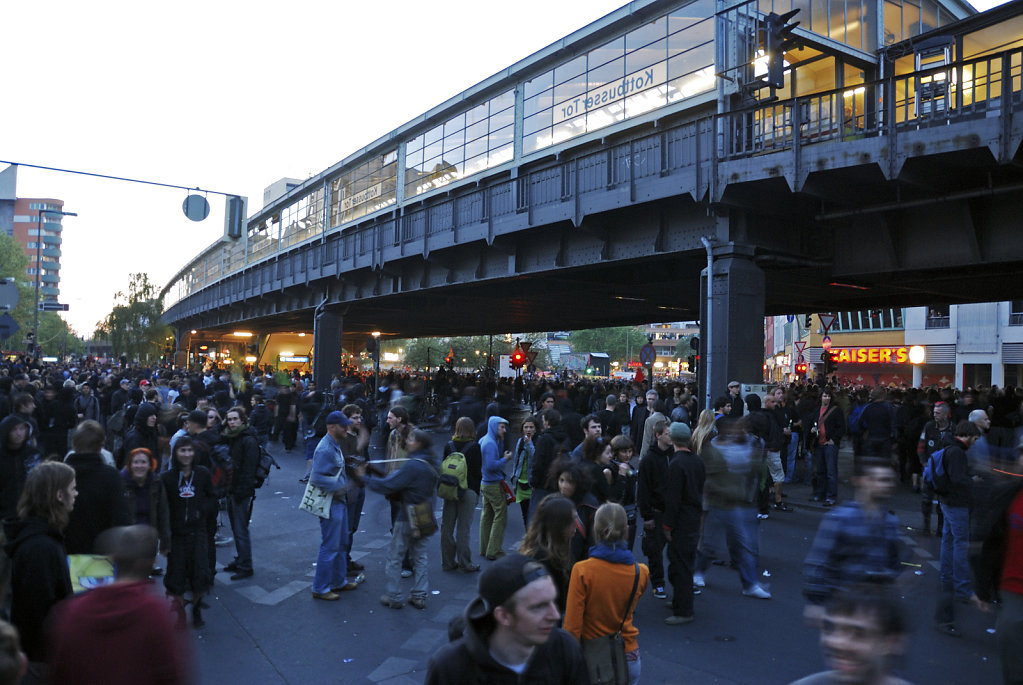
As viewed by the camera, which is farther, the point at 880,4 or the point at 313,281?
the point at 313,281

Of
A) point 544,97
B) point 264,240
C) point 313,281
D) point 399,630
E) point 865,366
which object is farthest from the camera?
point 264,240

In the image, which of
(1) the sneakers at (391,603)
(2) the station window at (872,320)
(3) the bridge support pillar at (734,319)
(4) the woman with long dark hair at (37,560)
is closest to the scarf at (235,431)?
(1) the sneakers at (391,603)

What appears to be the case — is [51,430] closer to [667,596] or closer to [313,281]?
[667,596]

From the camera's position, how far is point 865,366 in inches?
Result: 1874

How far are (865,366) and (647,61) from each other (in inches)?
1336

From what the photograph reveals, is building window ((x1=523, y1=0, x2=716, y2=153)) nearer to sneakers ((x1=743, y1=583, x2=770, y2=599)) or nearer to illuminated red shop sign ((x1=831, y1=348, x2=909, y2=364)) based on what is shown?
sneakers ((x1=743, y1=583, x2=770, y2=599))

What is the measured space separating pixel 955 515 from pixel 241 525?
7.00 metres

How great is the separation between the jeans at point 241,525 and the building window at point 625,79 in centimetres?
1802

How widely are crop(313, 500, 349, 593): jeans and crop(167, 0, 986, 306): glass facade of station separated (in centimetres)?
1108

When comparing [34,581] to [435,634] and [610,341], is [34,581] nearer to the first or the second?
[435,634]

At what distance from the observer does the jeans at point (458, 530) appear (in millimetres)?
7684

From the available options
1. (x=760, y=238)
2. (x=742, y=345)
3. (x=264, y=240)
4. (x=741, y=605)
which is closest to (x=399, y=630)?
(x=741, y=605)

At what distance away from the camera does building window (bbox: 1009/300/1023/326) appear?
3650 cm

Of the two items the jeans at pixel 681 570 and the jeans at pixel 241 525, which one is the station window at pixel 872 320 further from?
the jeans at pixel 241 525
